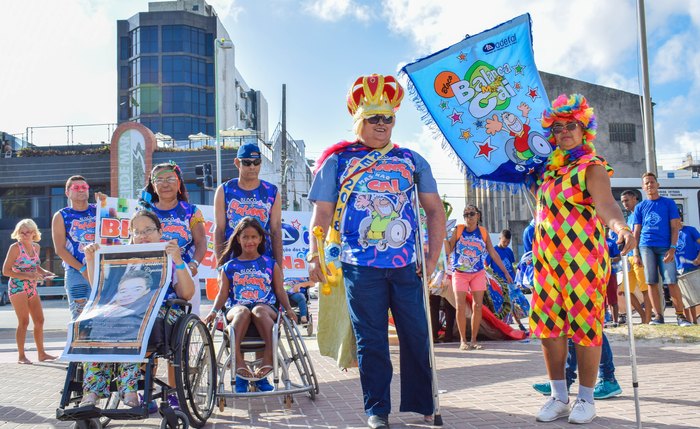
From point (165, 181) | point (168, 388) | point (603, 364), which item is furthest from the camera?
point (165, 181)

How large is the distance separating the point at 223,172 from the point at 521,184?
3462cm

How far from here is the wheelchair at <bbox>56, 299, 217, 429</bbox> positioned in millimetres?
3648

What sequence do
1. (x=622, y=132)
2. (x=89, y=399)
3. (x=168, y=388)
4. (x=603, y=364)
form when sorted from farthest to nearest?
(x=622, y=132) → (x=603, y=364) → (x=168, y=388) → (x=89, y=399)

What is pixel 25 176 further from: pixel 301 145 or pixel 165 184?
pixel 165 184

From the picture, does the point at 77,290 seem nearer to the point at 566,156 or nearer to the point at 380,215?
the point at 380,215

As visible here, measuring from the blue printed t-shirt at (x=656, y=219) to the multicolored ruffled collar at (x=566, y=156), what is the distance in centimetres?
567

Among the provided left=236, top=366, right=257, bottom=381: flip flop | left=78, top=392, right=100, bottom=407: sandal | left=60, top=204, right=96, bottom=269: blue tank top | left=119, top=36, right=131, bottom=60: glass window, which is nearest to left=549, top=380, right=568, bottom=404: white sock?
left=236, top=366, right=257, bottom=381: flip flop

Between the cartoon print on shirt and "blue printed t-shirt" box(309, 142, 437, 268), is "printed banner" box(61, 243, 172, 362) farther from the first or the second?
the cartoon print on shirt

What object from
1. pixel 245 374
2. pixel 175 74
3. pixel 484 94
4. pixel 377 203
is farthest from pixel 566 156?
pixel 175 74

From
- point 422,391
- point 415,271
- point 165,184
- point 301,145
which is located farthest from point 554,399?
point 301,145

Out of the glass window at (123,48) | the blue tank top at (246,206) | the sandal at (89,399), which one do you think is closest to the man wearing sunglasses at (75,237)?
the blue tank top at (246,206)

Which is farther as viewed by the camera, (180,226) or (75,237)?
(75,237)

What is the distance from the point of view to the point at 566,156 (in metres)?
4.41

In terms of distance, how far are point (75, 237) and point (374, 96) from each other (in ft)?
13.4
